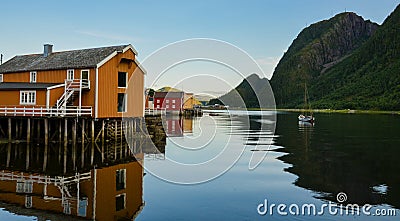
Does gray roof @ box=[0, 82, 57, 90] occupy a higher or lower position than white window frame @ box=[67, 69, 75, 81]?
lower

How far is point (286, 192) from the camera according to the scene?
62.1 feet

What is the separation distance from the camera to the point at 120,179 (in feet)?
69.7

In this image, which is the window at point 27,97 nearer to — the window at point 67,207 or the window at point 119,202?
the window at point 119,202

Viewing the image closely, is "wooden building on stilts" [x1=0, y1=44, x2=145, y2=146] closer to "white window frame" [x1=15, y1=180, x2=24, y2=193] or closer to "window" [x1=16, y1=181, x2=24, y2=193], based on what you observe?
"white window frame" [x1=15, y1=180, x2=24, y2=193]

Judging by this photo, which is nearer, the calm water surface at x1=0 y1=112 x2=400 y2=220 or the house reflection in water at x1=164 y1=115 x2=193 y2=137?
the calm water surface at x1=0 y1=112 x2=400 y2=220

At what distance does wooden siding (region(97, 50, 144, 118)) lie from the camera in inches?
1335

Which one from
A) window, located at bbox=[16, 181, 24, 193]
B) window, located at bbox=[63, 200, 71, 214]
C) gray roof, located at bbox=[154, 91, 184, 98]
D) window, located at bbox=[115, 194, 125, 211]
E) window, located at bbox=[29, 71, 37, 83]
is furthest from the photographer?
gray roof, located at bbox=[154, 91, 184, 98]

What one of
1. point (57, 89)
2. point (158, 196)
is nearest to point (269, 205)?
point (158, 196)

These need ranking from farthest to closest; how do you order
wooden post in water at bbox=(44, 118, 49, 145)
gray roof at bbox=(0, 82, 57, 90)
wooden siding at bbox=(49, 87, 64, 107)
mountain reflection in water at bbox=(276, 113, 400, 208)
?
1. gray roof at bbox=(0, 82, 57, 90)
2. wooden siding at bbox=(49, 87, 64, 107)
3. wooden post in water at bbox=(44, 118, 49, 145)
4. mountain reflection in water at bbox=(276, 113, 400, 208)

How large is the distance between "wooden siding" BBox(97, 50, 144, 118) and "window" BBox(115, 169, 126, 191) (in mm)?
11325

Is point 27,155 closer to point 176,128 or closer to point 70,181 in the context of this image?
point 70,181

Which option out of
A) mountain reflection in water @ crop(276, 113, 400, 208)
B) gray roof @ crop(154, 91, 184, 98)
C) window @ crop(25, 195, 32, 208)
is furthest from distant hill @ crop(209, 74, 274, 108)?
gray roof @ crop(154, 91, 184, 98)

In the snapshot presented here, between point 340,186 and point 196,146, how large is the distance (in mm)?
19364

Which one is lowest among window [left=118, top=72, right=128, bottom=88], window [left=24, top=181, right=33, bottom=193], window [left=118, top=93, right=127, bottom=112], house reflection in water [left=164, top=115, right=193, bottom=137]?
window [left=24, top=181, right=33, bottom=193]
